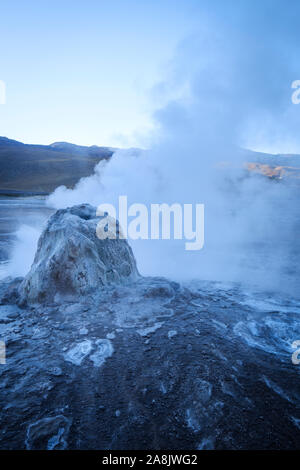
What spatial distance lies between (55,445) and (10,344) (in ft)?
5.64

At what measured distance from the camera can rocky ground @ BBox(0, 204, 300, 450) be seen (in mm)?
2084

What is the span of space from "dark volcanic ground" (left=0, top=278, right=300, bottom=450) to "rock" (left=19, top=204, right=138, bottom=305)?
0.31m

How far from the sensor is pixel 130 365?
2.96 meters

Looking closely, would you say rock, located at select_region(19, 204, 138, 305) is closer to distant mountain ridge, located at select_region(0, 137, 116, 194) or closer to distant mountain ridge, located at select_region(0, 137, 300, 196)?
distant mountain ridge, located at select_region(0, 137, 300, 196)

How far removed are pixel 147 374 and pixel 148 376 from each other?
0.11 ft

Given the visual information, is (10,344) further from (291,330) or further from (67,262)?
(291,330)

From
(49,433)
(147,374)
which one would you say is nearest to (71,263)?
(147,374)

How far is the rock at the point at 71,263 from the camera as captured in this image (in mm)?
4574

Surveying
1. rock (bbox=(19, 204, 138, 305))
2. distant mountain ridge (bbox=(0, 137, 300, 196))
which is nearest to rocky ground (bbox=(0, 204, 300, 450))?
rock (bbox=(19, 204, 138, 305))

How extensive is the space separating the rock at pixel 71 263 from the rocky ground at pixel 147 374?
0.18 metres

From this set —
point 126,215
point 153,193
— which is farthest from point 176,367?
point 153,193

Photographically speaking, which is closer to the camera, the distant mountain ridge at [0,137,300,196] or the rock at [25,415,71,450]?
the rock at [25,415,71,450]

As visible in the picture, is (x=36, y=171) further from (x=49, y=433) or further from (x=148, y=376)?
(x=49, y=433)
